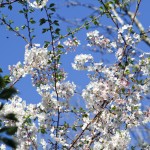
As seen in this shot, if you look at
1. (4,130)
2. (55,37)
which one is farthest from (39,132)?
(4,130)

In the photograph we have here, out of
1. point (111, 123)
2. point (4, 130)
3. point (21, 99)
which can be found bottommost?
point (4, 130)

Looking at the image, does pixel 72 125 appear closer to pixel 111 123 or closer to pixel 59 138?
pixel 59 138

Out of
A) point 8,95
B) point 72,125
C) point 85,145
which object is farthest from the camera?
point 72,125

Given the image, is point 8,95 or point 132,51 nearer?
point 8,95

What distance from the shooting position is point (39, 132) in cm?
391

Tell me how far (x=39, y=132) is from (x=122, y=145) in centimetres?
95

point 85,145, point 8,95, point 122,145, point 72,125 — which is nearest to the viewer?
point 8,95

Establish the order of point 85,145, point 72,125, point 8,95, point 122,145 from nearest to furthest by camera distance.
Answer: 1. point 8,95
2. point 122,145
3. point 85,145
4. point 72,125

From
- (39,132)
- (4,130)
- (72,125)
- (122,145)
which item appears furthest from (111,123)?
(4,130)

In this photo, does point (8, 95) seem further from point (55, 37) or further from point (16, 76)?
point (55, 37)

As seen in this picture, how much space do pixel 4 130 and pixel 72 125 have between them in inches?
133

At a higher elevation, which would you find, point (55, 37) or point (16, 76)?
point (55, 37)

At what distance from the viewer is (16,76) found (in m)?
3.67

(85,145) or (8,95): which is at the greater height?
(85,145)
